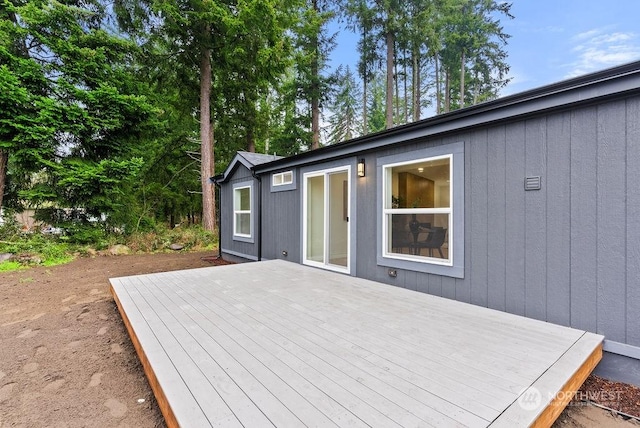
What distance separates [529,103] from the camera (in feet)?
9.11

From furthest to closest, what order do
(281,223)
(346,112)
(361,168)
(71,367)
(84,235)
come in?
(346,112) → (84,235) → (281,223) → (361,168) → (71,367)

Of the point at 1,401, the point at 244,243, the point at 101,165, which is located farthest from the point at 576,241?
the point at 101,165

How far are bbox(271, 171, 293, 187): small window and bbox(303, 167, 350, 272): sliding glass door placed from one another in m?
0.54

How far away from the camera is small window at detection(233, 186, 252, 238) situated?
25.0 feet

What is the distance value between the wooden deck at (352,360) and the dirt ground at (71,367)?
0.28 metres

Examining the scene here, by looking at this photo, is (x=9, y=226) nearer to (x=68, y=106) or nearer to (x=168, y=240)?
(x=68, y=106)

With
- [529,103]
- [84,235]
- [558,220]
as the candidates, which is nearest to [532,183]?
[558,220]

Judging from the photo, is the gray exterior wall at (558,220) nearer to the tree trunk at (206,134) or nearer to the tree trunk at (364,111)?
the tree trunk at (206,134)

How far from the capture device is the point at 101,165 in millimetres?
8531

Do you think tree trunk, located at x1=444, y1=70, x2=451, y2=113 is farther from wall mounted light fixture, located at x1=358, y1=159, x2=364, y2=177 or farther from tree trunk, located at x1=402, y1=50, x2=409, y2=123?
wall mounted light fixture, located at x1=358, y1=159, x2=364, y2=177

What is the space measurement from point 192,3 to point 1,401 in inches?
438

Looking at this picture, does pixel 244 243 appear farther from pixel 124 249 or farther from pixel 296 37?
pixel 296 37

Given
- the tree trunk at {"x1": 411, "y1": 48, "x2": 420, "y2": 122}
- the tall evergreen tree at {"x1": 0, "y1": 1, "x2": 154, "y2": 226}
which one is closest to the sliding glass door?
the tall evergreen tree at {"x1": 0, "y1": 1, "x2": 154, "y2": 226}

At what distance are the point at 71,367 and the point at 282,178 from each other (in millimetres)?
4583
